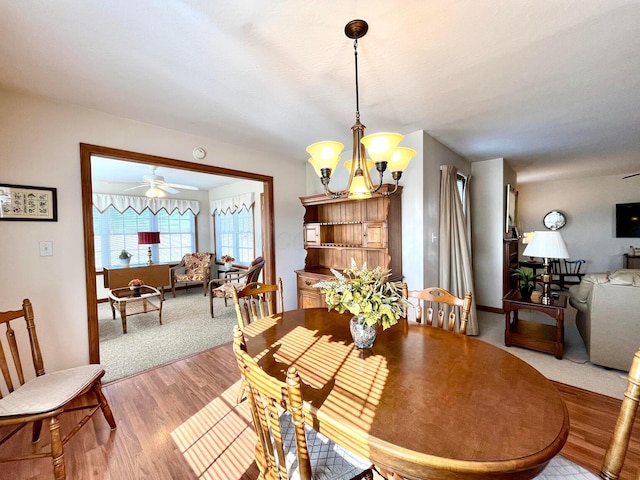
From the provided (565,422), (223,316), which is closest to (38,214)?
(223,316)

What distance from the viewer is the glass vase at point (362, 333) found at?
1425mm

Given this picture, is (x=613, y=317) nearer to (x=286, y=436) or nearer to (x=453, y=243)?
(x=453, y=243)

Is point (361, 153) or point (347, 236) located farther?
point (347, 236)

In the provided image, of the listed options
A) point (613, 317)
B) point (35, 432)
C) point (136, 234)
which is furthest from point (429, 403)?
point (136, 234)

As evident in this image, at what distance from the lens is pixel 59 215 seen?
2.26m

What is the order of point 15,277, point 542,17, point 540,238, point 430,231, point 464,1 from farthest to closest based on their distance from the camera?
point 430,231
point 540,238
point 15,277
point 542,17
point 464,1

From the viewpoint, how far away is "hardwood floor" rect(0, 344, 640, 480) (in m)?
1.55

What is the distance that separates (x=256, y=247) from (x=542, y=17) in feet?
17.4

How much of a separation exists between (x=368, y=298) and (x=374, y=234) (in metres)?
1.73

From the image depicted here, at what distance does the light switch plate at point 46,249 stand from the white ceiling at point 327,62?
1172 millimetres

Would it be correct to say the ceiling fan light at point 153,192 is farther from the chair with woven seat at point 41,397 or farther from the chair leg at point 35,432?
the chair leg at point 35,432

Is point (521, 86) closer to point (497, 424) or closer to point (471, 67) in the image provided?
point (471, 67)

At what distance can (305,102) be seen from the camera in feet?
7.45

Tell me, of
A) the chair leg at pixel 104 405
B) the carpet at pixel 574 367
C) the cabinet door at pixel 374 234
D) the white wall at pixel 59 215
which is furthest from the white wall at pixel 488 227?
the chair leg at pixel 104 405
